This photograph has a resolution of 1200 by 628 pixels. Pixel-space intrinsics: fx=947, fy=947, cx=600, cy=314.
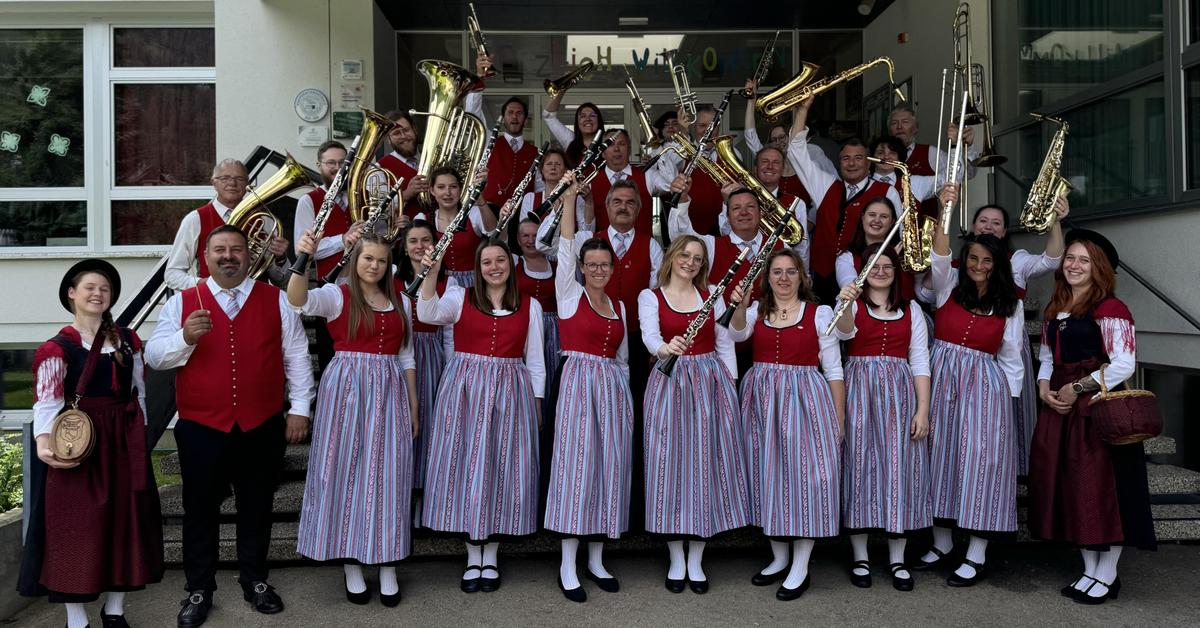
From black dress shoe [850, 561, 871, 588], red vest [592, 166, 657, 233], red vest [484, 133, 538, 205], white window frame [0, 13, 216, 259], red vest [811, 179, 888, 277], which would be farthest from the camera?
white window frame [0, 13, 216, 259]

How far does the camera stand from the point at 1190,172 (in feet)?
19.4

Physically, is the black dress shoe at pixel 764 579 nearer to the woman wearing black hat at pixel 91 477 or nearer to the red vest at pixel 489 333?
the red vest at pixel 489 333

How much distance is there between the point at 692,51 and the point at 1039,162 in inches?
181

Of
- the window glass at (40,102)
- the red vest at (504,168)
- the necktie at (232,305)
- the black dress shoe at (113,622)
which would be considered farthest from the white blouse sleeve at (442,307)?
the window glass at (40,102)

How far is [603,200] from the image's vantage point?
6.61m

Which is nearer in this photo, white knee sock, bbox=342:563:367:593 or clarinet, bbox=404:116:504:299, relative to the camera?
clarinet, bbox=404:116:504:299

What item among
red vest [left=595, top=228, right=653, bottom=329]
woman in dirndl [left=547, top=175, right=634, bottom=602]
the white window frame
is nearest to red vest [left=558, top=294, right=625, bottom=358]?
woman in dirndl [left=547, top=175, right=634, bottom=602]

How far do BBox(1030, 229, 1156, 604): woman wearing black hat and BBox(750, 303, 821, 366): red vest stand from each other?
1238 millimetres

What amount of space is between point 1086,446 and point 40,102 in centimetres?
913

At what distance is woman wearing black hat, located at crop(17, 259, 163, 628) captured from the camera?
161 inches

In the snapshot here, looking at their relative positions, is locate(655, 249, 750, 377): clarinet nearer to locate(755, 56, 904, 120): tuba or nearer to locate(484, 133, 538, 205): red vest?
locate(755, 56, 904, 120): tuba

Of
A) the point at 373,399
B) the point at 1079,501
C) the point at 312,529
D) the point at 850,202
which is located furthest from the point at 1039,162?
the point at 312,529

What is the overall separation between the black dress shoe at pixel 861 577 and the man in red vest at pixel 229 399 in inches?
115

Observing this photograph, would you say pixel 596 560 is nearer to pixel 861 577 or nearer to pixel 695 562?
pixel 695 562
